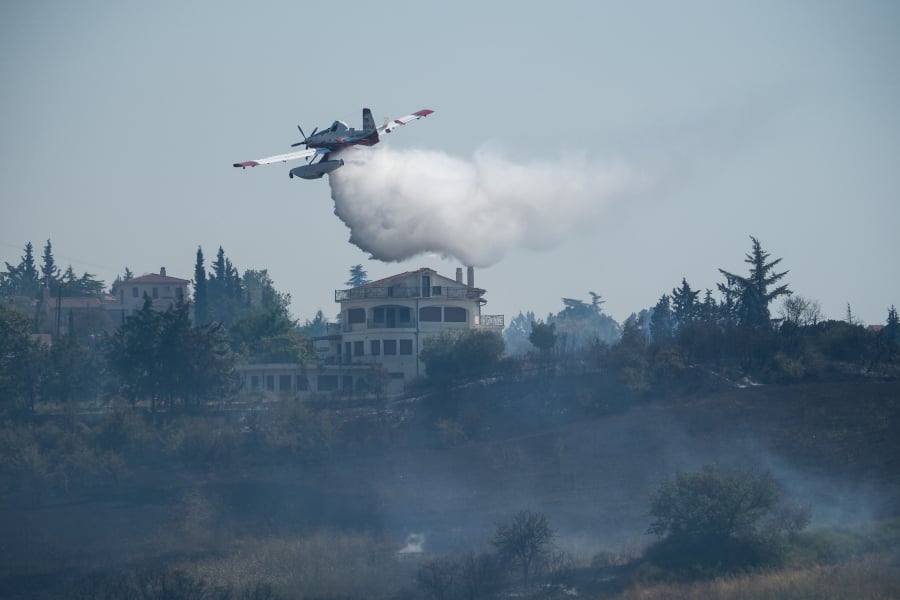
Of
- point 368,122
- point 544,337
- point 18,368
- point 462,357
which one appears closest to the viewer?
point 368,122

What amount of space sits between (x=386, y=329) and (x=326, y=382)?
7.00m

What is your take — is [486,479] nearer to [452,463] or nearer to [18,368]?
[452,463]

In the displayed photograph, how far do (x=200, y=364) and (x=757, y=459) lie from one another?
43.9 metres

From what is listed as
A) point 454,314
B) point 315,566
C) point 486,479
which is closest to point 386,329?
point 454,314

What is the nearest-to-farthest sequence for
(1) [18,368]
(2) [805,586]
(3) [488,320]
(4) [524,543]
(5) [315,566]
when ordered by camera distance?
1. (2) [805,586]
2. (4) [524,543]
3. (5) [315,566]
4. (1) [18,368]
5. (3) [488,320]

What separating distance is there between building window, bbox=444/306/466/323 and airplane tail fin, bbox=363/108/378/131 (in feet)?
106

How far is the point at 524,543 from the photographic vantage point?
5400cm

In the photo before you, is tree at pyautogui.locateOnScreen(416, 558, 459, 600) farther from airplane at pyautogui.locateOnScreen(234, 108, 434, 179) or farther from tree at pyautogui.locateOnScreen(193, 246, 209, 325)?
tree at pyautogui.locateOnScreen(193, 246, 209, 325)

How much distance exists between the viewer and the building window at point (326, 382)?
96.4m

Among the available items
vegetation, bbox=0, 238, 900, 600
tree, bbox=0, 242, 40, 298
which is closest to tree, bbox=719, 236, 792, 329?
vegetation, bbox=0, 238, 900, 600

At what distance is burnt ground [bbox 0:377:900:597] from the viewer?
59.8 metres

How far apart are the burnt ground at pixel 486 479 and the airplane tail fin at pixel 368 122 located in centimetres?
2276

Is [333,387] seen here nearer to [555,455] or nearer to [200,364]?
[200,364]

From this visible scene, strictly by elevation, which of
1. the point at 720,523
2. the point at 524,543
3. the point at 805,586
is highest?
the point at 720,523
